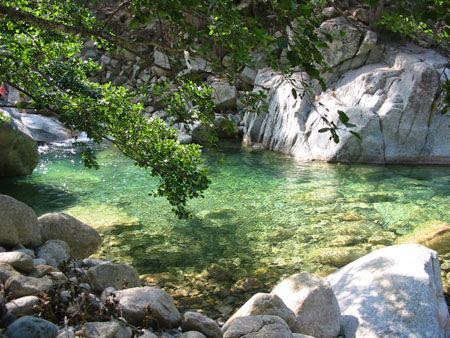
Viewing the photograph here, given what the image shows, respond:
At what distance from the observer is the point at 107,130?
23.5ft

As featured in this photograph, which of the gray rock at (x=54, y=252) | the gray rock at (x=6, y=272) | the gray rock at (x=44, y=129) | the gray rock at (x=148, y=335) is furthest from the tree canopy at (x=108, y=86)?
the gray rock at (x=44, y=129)

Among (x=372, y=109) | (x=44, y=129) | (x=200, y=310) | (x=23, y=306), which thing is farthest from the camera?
(x=44, y=129)

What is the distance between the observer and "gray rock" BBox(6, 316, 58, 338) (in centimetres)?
388

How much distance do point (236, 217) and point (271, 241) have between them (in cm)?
189

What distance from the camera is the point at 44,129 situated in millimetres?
23156

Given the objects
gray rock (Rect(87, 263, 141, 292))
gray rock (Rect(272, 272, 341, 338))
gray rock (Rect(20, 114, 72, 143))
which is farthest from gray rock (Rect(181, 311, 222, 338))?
gray rock (Rect(20, 114, 72, 143))

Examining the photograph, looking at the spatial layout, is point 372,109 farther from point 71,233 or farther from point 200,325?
point 200,325

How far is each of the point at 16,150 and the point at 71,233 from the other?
7.51m

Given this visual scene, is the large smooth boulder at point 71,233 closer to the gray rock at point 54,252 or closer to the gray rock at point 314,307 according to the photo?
the gray rock at point 54,252

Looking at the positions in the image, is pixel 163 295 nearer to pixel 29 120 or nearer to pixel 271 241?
pixel 271 241

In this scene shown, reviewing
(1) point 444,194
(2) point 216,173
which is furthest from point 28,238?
(1) point 444,194

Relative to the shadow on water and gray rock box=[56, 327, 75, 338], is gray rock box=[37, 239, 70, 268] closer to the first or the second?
gray rock box=[56, 327, 75, 338]

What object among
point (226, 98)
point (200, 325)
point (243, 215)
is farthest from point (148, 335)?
point (226, 98)

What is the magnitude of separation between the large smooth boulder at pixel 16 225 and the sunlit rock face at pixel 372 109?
10544 mm
